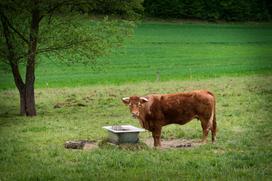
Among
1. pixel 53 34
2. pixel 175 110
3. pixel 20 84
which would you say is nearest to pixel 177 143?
pixel 175 110

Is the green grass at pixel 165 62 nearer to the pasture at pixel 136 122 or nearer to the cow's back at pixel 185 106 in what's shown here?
the pasture at pixel 136 122

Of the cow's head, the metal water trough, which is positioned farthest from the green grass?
the metal water trough

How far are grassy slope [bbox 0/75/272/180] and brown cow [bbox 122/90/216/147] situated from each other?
22.1 inches

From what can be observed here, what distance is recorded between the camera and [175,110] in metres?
10.7

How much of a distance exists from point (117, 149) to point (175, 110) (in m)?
1.68

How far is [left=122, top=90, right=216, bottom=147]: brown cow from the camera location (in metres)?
10.5

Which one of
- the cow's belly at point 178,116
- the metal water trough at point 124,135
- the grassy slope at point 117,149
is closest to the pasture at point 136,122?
the grassy slope at point 117,149

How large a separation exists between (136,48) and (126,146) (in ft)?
102

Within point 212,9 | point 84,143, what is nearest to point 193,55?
point 84,143

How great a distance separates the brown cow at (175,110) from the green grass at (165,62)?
25.5 ft

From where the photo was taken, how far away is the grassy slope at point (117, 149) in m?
6.97

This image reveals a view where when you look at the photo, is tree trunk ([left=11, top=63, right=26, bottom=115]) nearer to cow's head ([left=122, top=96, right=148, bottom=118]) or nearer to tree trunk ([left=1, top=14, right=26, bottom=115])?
tree trunk ([left=1, top=14, right=26, bottom=115])

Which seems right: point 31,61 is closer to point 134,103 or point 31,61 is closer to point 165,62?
point 134,103

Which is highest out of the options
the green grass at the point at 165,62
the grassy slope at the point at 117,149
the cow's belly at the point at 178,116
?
the green grass at the point at 165,62
